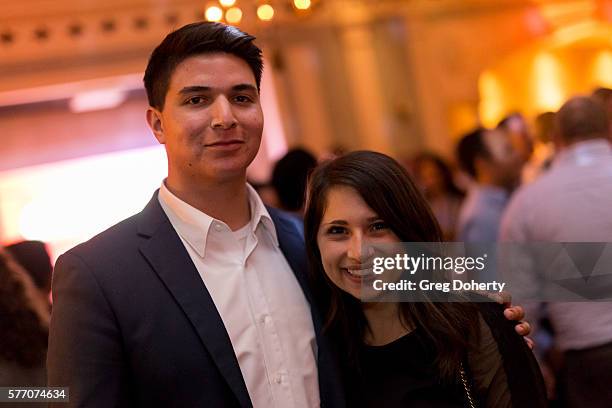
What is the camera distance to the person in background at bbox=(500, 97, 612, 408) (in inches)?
66.8

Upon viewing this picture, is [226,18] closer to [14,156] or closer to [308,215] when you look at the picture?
[14,156]

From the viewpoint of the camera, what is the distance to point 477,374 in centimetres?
146

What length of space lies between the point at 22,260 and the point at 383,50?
5.77 metres

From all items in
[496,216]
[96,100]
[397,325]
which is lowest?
[397,325]

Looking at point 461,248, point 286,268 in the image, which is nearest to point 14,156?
point 286,268

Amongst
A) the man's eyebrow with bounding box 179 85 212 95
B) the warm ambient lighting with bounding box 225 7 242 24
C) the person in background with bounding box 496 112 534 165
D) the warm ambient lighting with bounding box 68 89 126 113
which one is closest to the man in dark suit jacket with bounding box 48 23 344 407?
the man's eyebrow with bounding box 179 85 212 95

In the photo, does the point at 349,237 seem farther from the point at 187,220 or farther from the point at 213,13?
the point at 213,13

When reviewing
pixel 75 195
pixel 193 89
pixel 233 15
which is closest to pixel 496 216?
pixel 233 15

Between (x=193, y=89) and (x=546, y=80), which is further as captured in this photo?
(x=546, y=80)

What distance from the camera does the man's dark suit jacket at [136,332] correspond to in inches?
53.6

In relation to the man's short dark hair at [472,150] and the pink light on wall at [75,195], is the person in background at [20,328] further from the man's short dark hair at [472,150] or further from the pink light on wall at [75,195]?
the man's short dark hair at [472,150]

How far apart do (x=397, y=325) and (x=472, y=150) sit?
2.10 metres

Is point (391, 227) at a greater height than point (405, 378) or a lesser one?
greater

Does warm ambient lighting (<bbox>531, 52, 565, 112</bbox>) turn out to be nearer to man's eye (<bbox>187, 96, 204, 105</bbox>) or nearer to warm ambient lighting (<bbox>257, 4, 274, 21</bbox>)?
warm ambient lighting (<bbox>257, 4, 274, 21</bbox>)
